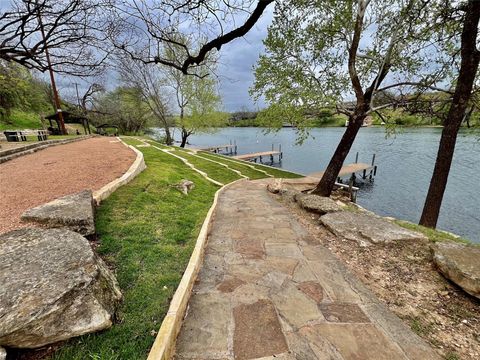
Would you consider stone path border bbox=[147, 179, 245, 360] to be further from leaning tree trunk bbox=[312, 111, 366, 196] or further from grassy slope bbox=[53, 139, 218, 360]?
leaning tree trunk bbox=[312, 111, 366, 196]

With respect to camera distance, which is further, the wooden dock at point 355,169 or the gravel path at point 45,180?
the wooden dock at point 355,169

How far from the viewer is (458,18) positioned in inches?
218

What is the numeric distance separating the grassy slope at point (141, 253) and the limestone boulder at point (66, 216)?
0.91 feet

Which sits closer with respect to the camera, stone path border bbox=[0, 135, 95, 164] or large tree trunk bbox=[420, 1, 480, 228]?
large tree trunk bbox=[420, 1, 480, 228]

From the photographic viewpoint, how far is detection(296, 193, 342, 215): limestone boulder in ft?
15.1

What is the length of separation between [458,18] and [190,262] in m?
8.35

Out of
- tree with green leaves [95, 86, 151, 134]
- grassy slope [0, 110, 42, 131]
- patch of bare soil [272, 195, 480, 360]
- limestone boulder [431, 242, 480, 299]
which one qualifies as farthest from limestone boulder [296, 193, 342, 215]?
grassy slope [0, 110, 42, 131]

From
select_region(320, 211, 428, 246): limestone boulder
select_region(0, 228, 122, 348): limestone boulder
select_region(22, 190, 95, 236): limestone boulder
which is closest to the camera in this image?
select_region(0, 228, 122, 348): limestone boulder

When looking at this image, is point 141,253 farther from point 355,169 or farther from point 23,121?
point 23,121

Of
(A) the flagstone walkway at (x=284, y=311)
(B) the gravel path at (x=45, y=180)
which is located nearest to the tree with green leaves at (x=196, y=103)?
(B) the gravel path at (x=45, y=180)

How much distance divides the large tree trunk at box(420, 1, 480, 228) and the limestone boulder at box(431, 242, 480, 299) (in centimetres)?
344

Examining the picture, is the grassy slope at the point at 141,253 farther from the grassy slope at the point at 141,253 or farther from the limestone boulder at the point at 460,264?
the limestone boulder at the point at 460,264

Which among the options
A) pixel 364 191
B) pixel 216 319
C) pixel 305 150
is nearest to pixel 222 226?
pixel 216 319

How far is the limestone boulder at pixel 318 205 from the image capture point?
4.61m
